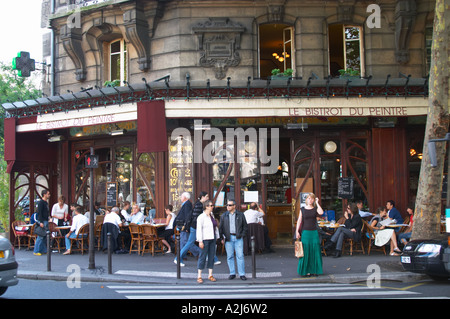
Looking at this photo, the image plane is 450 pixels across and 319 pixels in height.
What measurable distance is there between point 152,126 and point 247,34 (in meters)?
4.73

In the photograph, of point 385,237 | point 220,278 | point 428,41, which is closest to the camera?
point 220,278

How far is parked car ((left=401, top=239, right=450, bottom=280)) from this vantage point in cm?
995

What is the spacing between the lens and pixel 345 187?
638 inches

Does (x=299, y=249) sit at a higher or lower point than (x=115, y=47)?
lower

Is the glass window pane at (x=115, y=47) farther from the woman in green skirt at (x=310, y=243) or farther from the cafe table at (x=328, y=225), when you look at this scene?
the woman in green skirt at (x=310, y=243)

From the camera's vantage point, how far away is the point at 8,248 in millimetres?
8820

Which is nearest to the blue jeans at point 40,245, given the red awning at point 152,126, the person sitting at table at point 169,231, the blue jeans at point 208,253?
the person sitting at table at point 169,231

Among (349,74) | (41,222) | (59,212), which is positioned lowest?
(41,222)

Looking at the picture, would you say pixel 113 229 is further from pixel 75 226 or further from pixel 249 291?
pixel 249 291

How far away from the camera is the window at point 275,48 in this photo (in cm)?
1703

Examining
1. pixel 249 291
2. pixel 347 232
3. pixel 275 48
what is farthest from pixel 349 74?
pixel 249 291

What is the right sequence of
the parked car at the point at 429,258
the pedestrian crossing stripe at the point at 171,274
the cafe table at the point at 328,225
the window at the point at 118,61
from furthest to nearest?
the window at the point at 118,61, the cafe table at the point at 328,225, the pedestrian crossing stripe at the point at 171,274, the parked car at the point at 429,258

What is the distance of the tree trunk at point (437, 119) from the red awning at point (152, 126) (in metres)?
7.10

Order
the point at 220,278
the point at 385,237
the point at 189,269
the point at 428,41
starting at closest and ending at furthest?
the point at 220,278, the point at 189,269, the point at 385,237, the point at 428,41
